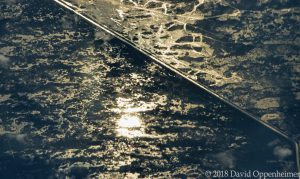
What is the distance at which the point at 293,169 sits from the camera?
6.19 feet

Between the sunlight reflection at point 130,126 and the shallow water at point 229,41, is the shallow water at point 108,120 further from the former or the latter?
the shallow water at point 229,41

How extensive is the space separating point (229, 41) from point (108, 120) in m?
0.89

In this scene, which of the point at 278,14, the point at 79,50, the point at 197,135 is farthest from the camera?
the point at 278,14

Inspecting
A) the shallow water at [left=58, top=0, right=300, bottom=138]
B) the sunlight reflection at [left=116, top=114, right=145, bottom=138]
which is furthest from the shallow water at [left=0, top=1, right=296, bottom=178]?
the shallow water at [left=58, top=0, right=300, bottom=138]

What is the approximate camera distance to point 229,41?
2.44m

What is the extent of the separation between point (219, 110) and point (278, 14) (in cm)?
88

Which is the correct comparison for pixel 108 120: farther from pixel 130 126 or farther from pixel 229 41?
pixel 229 41

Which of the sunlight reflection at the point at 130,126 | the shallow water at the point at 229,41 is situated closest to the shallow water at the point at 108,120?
the sunlight reflection at the point at 130,126

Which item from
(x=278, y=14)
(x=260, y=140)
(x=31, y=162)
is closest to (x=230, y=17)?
(x=278, y=14)

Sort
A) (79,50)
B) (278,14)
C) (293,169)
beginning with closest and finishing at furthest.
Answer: (293,169)
(79,50)
(278,14)

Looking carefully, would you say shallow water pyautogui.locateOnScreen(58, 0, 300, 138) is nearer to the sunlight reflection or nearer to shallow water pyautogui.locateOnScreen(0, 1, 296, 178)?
shallow water pyautogui.locateOnScreen(0, 1, 296, 178)

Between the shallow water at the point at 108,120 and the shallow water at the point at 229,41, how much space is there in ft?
0.38

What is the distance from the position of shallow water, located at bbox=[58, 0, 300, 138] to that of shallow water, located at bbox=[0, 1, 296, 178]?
0.12 meters

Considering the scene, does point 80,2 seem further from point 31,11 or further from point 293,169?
point 293,169
